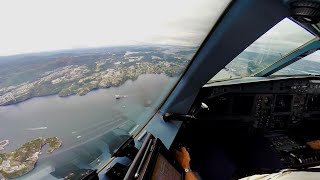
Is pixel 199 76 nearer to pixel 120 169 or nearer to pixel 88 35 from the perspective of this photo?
pixel 120 169

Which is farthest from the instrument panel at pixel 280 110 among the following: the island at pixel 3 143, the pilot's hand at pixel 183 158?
the island at pixel 3 143

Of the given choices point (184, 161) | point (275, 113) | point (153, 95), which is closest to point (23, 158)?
point (153, 95)

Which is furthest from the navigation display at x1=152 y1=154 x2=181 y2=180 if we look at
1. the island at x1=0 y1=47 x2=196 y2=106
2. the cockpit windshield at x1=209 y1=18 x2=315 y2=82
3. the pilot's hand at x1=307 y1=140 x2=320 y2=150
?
the pilot's hand at x1=307 y1=140 x2=320 y2=150

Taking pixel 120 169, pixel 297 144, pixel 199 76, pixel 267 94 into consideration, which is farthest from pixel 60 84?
pixel 297 144

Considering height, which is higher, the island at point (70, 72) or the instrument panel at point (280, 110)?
the island at point (70, 72)

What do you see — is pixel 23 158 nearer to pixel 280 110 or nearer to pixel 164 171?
pixel 164 171

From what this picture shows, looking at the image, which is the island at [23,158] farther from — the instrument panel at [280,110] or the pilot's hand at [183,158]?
the instrument panel at [280,110]

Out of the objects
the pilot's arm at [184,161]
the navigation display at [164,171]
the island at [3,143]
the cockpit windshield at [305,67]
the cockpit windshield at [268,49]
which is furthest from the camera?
the cockpit windshield at [305,67]

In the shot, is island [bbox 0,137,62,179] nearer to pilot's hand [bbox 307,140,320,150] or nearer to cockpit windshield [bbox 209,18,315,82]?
cockpit windshield [bbox 209,18,315,82]
